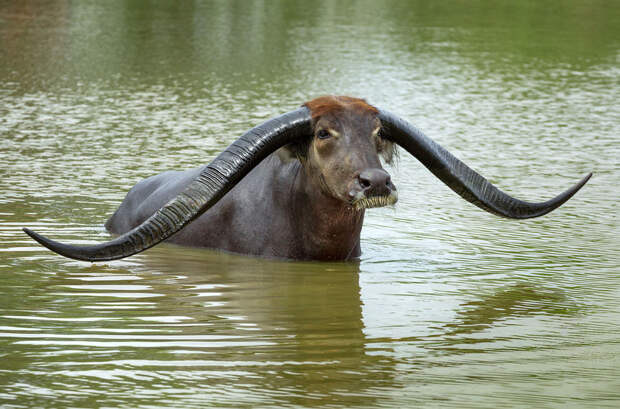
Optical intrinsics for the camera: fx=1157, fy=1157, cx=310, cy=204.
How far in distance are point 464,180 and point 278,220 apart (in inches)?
46.6

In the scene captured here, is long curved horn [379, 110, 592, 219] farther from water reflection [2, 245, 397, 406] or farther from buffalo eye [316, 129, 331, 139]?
water reflection [2, 245, 397, 406]

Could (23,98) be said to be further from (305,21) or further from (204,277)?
(305,21)

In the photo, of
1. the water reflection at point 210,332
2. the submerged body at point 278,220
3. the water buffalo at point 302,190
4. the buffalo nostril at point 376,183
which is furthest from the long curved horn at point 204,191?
the buffalo nostril at point 376,183

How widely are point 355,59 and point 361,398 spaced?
49.8 feet

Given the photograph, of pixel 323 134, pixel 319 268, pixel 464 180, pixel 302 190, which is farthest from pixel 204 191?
pixel 464 180

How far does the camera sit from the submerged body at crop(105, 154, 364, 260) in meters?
7.05

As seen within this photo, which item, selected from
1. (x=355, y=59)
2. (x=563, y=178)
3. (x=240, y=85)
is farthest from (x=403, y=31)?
(x=563, y=178)

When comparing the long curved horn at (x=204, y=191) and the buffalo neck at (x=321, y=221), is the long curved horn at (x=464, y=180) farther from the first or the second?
the long curved horn at (x=204, y=191)

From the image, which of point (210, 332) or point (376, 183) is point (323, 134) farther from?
point (210, 332)

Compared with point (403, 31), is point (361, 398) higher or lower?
lower

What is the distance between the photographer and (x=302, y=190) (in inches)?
280

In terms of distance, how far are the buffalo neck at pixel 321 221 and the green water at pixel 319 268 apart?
0.47 feet

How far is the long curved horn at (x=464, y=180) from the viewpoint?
22.9 ft

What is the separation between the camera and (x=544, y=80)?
1700cm
